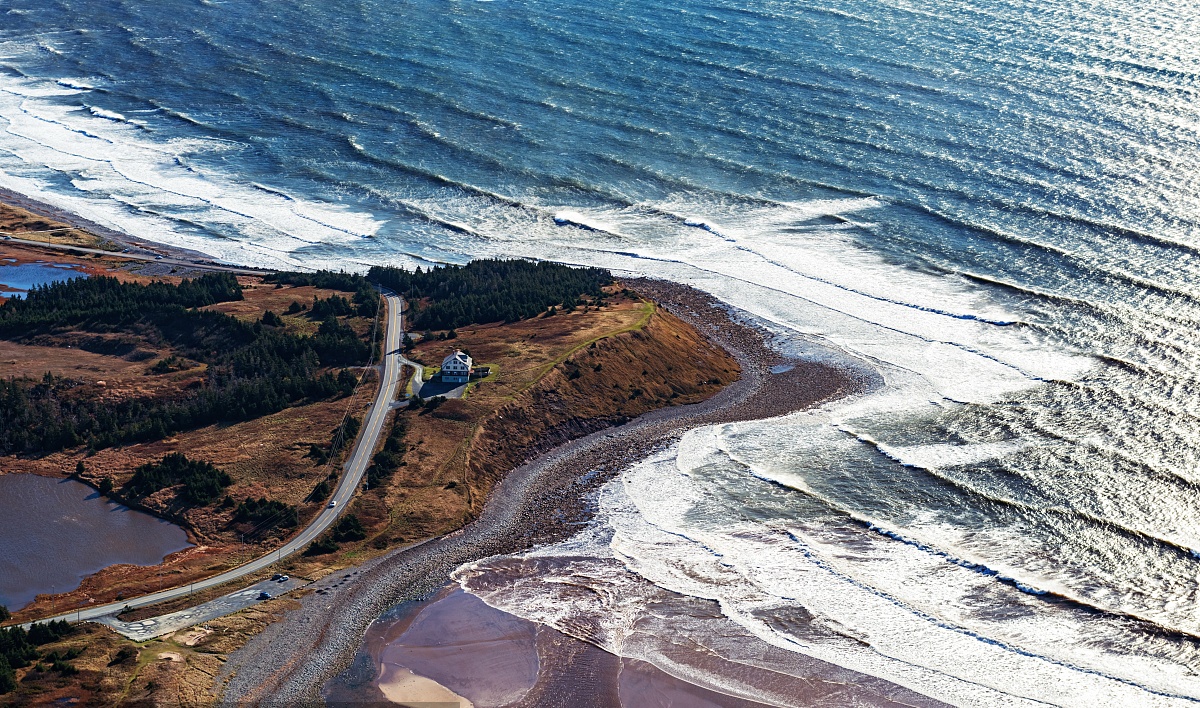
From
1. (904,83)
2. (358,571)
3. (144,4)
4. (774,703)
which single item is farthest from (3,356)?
(144,4)

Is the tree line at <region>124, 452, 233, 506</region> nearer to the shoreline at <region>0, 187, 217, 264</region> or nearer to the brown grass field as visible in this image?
the brown grass field

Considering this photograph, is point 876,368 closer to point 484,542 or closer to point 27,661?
point 484,542

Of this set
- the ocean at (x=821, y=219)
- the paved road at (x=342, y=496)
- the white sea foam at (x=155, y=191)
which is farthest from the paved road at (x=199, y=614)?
the white sea foam at (x=155, y=191)

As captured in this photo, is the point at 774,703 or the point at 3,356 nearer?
the point at 774,703

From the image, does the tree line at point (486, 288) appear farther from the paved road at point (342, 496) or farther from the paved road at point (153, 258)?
the paved road at point (153, 258)

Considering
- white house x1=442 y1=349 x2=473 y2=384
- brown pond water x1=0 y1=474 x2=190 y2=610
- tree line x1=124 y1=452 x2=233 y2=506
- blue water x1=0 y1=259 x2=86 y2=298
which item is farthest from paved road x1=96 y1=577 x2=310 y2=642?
blue water x1=0 y1=259 x2=86 y2=298

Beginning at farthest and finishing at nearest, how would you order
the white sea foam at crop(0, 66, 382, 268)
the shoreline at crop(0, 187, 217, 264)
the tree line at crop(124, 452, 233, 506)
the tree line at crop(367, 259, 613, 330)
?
the white sea foam at crop(0, 66, 382, 268)
the shoreline at crop(0, 187, 217, 264)
the tree line at crop(367, 259, 613, 330)
the tree line at crop(124, 452, 233, 506)

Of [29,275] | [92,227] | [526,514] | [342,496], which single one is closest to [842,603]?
[526,514]

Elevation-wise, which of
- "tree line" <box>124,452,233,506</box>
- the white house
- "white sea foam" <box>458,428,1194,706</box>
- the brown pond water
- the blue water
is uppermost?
the white house
